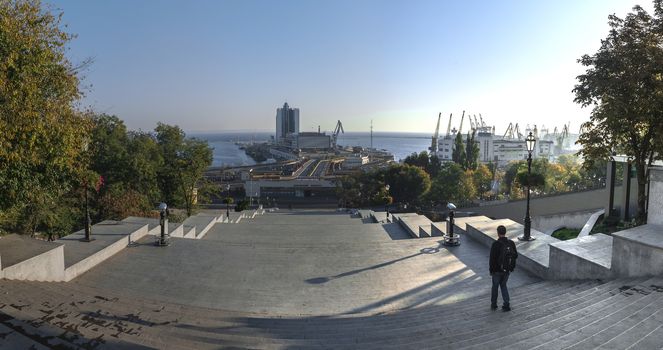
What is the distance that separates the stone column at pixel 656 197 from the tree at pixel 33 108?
444 inches

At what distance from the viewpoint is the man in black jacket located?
19.0 feet

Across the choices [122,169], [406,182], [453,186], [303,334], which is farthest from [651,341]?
[406,182]

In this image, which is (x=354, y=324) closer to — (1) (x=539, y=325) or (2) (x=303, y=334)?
(2) (x=303, y=334)

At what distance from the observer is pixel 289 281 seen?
27.5ft

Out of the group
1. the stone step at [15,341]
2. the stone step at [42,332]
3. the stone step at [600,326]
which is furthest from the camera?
the stone step at [600,326]

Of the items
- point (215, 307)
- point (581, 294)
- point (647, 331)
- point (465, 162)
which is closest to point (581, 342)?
point (647, 331)

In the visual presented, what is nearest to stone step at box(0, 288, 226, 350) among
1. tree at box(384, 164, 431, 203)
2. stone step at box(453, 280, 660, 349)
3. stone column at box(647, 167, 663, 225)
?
stone step at box(453, 280, 660, 349)

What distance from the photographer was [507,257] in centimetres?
580

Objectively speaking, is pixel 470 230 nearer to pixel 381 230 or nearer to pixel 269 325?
pixel 381 230

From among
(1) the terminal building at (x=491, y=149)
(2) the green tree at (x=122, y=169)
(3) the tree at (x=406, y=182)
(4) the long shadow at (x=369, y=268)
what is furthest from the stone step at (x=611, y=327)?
(1) the terminal building at (x=491, y=149)

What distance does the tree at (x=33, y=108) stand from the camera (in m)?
5.77

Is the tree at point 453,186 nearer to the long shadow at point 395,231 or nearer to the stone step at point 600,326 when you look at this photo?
the long shadow at point 395,231

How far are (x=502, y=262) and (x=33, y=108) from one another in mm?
7265

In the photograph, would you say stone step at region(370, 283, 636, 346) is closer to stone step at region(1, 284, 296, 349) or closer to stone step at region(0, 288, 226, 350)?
stone step at region(1, 284, 296, 349)
